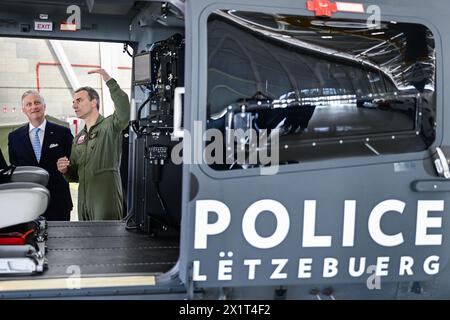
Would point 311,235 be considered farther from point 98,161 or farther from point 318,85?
point 98,161

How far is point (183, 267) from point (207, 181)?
416 mm

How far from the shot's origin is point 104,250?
3615 mm

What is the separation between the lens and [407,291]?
2.91m

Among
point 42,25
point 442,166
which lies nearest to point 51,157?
point 42,25

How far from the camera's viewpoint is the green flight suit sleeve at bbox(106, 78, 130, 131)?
4594 millimetres

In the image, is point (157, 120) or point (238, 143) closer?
point (238, 143)

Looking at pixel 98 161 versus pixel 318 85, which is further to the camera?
pixel 98 161

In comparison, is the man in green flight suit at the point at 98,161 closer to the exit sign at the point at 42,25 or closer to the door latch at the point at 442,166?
the exit sign at the point at 42,25

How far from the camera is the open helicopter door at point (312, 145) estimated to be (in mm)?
2623

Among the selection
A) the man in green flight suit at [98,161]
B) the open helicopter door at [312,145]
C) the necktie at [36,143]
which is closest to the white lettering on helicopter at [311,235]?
the open helicopter door at [312,145]

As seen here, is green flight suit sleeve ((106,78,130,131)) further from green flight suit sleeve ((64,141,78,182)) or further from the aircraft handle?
Result: the aircraft handle

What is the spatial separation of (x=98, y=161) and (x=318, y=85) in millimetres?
2628

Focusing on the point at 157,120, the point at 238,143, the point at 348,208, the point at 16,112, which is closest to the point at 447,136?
the point at 348,208
